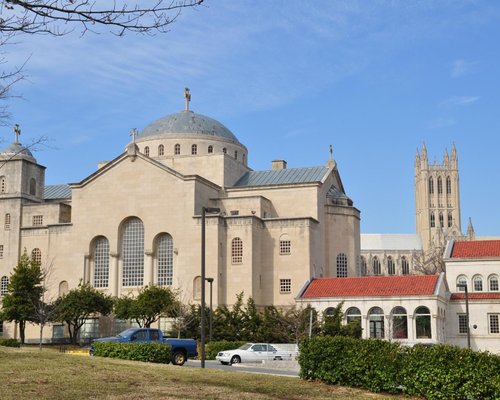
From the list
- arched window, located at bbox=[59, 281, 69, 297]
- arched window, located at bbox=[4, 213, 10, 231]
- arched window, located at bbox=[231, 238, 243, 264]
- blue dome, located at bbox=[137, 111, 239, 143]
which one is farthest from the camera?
blue dome, located at bbox=[137, 111, 239, 143]

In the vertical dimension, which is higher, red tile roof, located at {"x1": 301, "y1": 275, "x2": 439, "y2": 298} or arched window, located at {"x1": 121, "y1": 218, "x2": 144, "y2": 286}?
arched window, located at {"x1": 121, "y1": 218, "x2": 144, "y2": 286}

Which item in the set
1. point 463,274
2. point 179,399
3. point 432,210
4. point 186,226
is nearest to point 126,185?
point 186,226

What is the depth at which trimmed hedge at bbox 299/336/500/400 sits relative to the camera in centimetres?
1869

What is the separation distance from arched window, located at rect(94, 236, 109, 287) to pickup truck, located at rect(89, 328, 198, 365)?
32.6 m

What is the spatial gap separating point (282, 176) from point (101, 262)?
730 inches

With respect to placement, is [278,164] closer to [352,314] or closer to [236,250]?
[236,250]

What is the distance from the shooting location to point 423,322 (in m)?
53.4

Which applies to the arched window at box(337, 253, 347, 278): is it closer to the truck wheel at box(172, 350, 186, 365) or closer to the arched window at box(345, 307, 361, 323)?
the arched window at box(345, 307, 361, 323)

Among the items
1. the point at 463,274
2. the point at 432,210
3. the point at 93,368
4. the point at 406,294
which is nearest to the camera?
the point at 93,368

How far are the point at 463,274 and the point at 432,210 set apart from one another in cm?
11710

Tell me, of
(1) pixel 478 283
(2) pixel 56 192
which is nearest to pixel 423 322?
(1) pixel 478 283

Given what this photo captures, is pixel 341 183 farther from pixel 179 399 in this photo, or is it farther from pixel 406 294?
pixel 179 399

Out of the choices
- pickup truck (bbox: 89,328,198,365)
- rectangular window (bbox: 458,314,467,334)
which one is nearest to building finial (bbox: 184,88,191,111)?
rectangular window (bbox: 458,314,467,334)

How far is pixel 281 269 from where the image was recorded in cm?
6316
